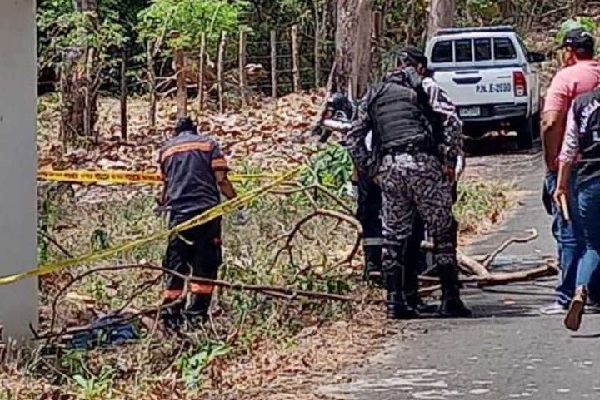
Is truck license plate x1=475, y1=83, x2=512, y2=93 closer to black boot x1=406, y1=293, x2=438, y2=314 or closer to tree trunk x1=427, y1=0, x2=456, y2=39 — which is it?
tree trunk x1=427, y1=0, x2=456, y2=39

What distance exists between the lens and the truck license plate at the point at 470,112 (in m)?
22.1

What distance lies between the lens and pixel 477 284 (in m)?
11.2

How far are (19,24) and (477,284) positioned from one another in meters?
4.23

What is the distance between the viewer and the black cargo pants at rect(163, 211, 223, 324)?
10.5 meters

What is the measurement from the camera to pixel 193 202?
10773 mm

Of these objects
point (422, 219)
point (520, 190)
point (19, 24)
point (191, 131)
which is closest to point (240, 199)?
point (191, 131)

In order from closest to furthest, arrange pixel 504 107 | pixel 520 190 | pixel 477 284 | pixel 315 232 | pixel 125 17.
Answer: pixel 477 284 < pixel 315 232 < pixel 520 190 < pixel 504 107 < pixel 125 17

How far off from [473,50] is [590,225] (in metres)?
14.0

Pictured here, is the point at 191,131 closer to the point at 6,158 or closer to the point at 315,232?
the point at 6,158

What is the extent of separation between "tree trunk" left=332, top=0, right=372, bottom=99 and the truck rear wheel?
9.30ft

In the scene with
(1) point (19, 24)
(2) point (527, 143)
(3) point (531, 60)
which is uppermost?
(1) point (19, 24)

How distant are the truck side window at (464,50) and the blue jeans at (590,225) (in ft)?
45.4

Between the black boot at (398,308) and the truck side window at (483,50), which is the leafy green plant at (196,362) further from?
the truck side window at (483,50)

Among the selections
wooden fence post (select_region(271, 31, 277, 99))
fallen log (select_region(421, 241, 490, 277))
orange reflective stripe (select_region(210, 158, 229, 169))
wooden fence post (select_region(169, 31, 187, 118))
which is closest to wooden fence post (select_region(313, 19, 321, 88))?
wooden fence post (select_region(271, 31, 277, 99))
